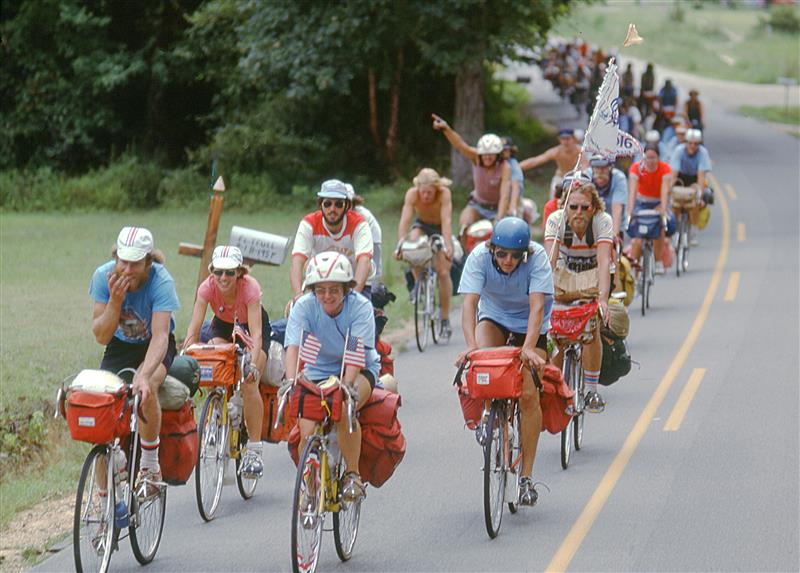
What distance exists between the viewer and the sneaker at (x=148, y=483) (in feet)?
30.0

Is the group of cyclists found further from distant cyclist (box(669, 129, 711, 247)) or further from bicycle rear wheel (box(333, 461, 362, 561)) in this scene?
distant cyclist (box(669, 129, 711, 247))

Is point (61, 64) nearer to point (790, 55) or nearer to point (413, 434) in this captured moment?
point (413, 434)

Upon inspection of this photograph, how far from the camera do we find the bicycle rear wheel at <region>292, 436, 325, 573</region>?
8477 mm

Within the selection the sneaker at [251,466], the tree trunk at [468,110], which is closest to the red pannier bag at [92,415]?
the sneaker at [251,466]

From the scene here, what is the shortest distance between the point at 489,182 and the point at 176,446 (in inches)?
381

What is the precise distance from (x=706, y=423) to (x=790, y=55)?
75702 mm

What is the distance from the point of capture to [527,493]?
Answer: 401 inches

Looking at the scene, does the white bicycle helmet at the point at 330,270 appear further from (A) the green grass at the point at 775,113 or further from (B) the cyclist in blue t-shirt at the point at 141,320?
(A) the green grass at the point at 775,113

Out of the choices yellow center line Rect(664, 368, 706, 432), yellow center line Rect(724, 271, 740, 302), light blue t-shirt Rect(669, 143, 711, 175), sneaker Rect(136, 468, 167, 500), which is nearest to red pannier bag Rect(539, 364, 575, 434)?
sneaker Rect(136, 468, 167, 500)

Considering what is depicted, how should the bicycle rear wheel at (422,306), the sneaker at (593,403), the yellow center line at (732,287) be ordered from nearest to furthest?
the sneaker at (593,403) → the bicycle rear wheel at (422,306) → the yellow center line at (732,287)

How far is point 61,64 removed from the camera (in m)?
40.1

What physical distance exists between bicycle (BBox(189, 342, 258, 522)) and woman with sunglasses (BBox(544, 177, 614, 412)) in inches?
112

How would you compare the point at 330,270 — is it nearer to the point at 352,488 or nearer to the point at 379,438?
the point at 379,438

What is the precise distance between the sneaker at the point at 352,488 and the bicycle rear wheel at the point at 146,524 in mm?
1171
